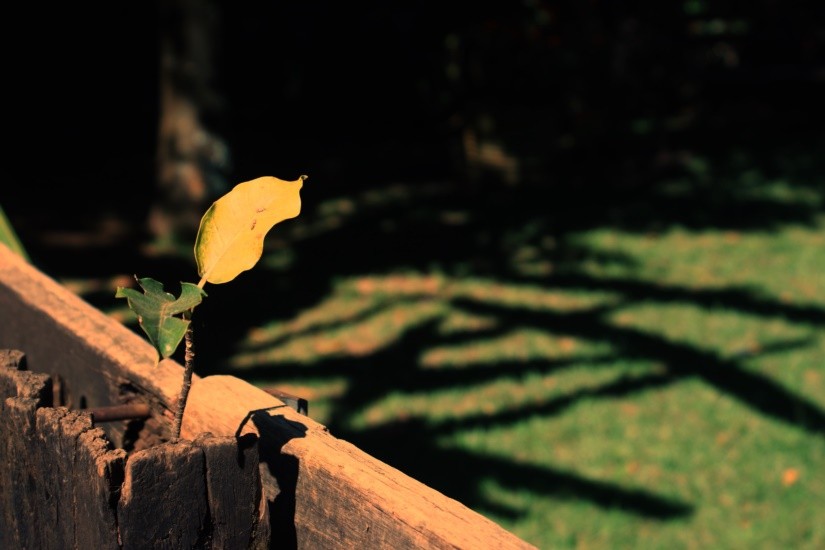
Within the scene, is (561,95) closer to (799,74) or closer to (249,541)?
(799,74)

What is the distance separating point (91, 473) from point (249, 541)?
219mm

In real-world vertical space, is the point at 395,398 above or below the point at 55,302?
below

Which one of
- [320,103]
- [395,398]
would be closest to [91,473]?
[395,398]

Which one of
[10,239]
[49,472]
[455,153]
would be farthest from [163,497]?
[455,153]

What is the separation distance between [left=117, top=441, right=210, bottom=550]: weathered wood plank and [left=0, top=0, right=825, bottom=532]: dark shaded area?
8.40ft

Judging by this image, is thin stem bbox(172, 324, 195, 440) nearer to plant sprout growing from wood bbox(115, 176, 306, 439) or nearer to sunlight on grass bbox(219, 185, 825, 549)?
plant sprout growing from wood bbox(115, 176, 306, 439)

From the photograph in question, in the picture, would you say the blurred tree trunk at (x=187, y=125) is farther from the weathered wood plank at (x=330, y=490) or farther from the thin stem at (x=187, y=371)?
the thin stem at (x=187, y=371)

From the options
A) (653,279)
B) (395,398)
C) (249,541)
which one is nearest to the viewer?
(249,541)

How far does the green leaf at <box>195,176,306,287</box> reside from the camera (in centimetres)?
109

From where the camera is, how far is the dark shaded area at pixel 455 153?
15.9 ft

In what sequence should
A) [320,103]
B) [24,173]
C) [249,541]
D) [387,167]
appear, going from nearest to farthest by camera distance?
[249,541] < [24,173] < [387,167] < [320,103]

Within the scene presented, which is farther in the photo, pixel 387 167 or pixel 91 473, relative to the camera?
pixel 387 167

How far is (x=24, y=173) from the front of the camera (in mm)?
8719

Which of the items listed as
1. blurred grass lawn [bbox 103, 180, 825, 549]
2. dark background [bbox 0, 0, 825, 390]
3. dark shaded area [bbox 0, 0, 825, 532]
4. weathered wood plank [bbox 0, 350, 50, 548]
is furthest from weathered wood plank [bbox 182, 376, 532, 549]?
dark background [bbox 0, 0, 825, 390]
